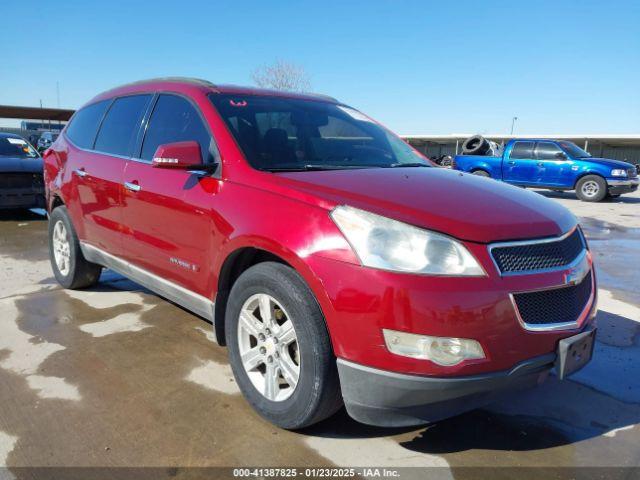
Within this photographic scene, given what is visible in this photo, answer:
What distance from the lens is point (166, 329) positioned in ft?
12.7

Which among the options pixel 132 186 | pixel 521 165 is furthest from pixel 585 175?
pixel 132 186

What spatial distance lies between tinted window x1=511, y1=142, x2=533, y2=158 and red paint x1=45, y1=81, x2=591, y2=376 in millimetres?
12949

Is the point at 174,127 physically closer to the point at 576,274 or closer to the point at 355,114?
the point at 355,114

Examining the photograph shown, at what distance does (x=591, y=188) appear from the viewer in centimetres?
1426

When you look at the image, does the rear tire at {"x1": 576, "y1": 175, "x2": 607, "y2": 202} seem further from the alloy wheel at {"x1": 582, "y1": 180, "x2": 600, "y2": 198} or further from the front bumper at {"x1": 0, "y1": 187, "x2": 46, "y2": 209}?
the front bumper at {"x1": 0, "y1": 187, "x2": 46, "y2": 209}

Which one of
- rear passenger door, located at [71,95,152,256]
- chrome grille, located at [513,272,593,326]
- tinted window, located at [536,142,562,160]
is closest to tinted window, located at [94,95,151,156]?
Answer: rear passenger door, located at [71,95,152,256]

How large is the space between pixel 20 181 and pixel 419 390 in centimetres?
872

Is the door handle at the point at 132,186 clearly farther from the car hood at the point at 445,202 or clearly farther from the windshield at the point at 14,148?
the windshield at the point at 14,148

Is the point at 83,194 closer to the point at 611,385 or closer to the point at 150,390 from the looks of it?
the point at 150,390

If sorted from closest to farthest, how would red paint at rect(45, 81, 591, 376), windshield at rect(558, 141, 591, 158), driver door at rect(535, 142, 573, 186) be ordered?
red paint at rect(45, 81, 591, 376), driver door at rect(535, 142, 573, 186), windshield at rect(558, 141, 591, 158)

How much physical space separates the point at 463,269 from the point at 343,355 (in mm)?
631

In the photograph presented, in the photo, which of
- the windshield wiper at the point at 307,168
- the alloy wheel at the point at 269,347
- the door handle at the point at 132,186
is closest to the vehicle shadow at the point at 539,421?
the alloy wheel at the point at 269,347

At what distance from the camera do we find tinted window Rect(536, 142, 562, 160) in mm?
14516

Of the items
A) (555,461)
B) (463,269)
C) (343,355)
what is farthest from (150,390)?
(555,461)
